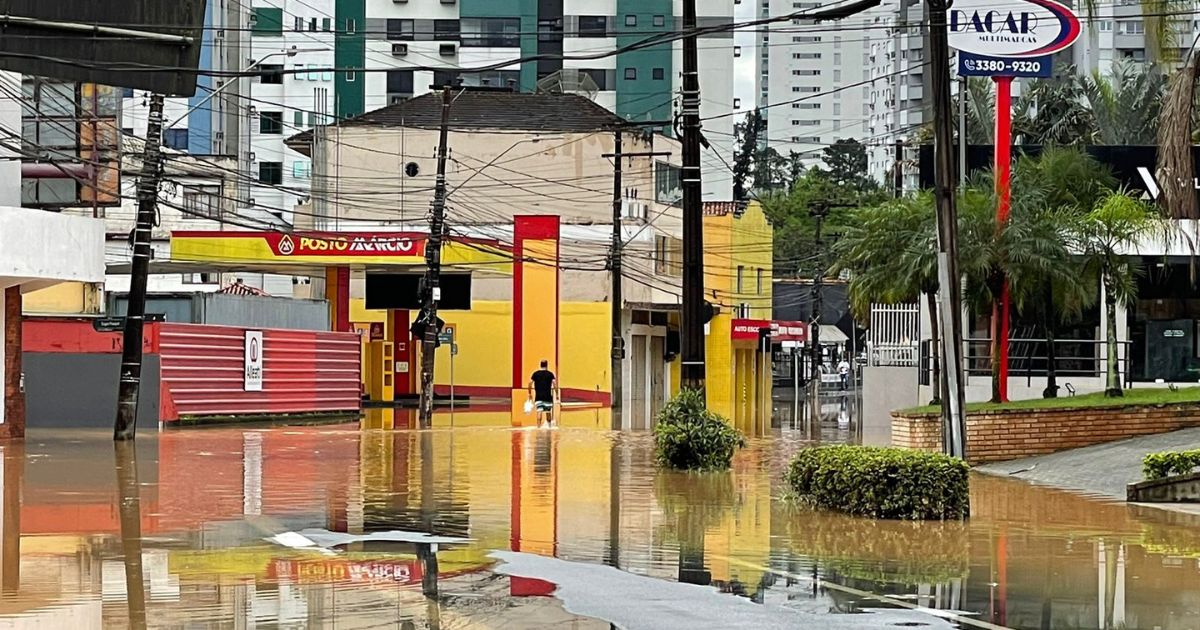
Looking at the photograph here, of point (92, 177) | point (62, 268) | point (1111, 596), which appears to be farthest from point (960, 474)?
point (92, 177)

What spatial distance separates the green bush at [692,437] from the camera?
24656mm

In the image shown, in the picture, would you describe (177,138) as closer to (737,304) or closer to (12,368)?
(737,304)

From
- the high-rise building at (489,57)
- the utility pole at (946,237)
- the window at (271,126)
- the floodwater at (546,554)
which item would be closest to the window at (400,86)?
the high-rise building at (489,57)

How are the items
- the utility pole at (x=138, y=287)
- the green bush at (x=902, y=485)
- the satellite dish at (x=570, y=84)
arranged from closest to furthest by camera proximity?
the green bush at (x=902, y=485)
the utility pole at (x=138, y=287)
the satellite dish at (x=570, y=84)

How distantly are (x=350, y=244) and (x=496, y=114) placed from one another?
1769cm

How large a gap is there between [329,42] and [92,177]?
54581 mm

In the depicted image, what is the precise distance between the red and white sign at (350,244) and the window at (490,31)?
36281 mm

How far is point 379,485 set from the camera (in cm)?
2245

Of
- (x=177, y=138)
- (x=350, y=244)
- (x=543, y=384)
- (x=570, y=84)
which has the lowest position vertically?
(x=543, y=384)

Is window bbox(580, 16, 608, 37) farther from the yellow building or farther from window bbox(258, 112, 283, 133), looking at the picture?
window bbox(258, 112, 283, 133)

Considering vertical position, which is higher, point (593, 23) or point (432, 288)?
point (593, 23)

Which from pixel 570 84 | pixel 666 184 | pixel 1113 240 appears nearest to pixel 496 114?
pixel 570 84

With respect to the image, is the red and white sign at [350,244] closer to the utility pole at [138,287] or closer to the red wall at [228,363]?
the red wall at [228,363]

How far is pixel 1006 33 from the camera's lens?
3338 centimetres
